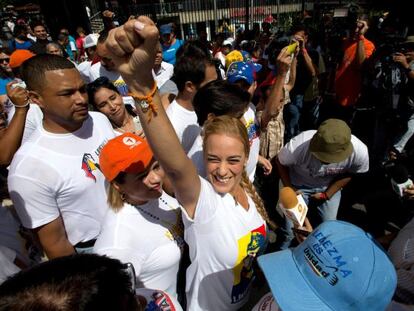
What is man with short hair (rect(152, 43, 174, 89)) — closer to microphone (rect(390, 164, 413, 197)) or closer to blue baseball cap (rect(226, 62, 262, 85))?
blue baseball cap (rect(226, 62, 262, 85))

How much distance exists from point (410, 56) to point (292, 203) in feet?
11.1

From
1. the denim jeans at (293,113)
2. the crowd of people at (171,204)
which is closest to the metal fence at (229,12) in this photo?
the denim jeans at (293,113)

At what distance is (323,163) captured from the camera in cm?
263

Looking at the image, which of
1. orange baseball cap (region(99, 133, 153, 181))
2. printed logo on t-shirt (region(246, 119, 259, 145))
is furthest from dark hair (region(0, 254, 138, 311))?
printed logo on t-shirt (region(246, 119, 259, 145))

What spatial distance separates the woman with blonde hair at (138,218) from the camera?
145cm

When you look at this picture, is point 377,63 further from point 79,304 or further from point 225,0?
point 225,0

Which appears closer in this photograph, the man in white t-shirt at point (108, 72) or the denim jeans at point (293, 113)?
the man in white t-shirt at point (108, 72)

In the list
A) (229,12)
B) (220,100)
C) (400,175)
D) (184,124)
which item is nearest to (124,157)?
(220,100)

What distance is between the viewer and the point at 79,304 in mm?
795

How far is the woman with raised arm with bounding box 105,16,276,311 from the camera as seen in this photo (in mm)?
905

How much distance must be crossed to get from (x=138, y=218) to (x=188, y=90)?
1.44 metres

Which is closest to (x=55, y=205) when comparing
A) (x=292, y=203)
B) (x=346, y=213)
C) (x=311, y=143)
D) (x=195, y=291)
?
(x=195, y=291)

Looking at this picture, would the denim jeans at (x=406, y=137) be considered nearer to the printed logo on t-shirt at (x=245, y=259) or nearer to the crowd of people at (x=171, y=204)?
the crowd of people at (x=171, y=204)

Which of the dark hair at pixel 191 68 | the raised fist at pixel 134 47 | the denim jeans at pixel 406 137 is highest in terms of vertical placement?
Result: the raised fist at pixel 134 47
